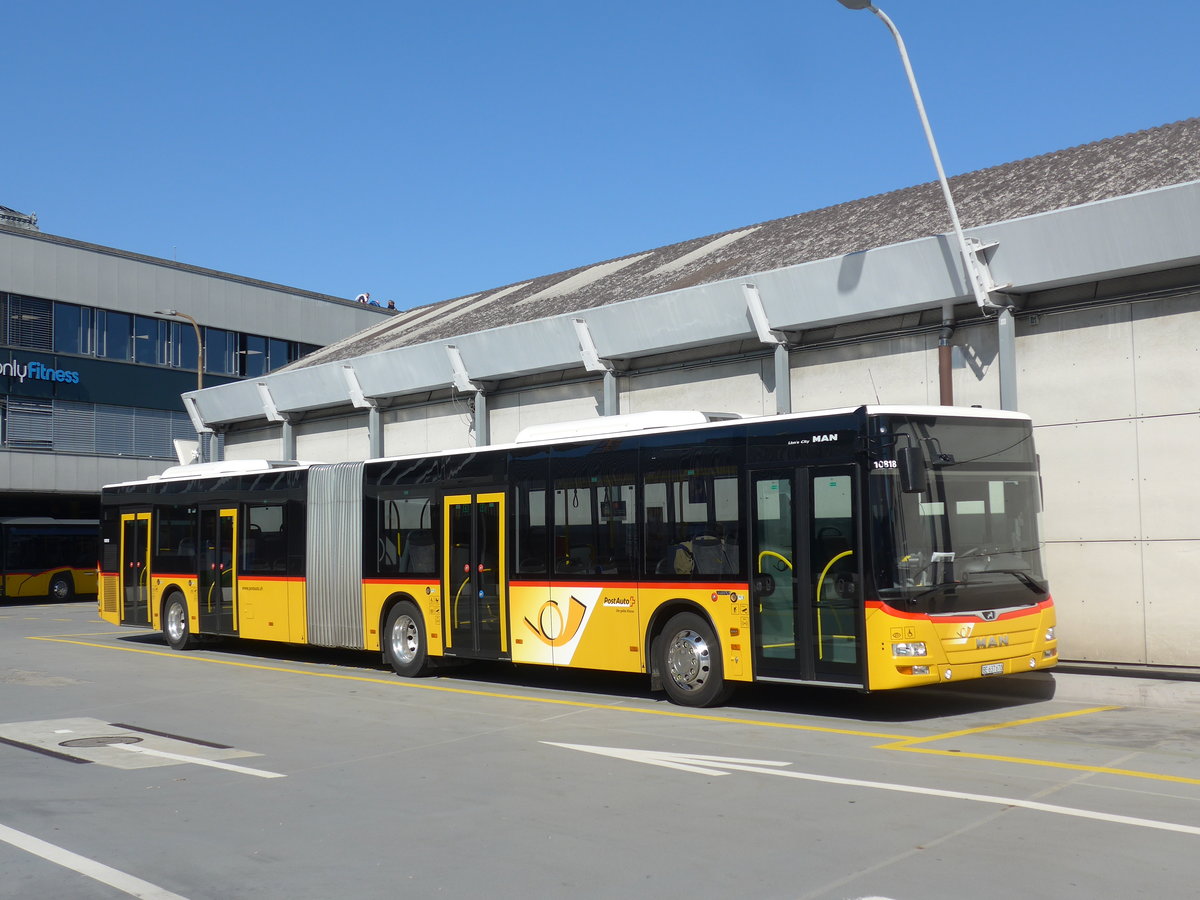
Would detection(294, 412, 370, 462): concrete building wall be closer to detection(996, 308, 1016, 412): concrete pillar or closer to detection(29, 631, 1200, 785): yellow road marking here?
detection(29, 631, 1200, 785): yellow road marking

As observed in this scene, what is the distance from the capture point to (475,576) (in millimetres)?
16281

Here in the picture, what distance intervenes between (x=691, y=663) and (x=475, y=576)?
3913 mm

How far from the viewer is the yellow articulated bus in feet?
38.7

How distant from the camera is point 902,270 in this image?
16.7 metres

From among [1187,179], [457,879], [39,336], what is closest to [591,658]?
[457,879]

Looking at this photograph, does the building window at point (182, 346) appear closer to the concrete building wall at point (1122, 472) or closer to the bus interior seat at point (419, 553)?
the bus interior seat at point (419, 553)

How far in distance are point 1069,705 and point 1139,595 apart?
6.23 ft

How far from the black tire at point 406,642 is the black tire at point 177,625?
6.17 metres

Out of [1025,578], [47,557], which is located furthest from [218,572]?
[47,557]

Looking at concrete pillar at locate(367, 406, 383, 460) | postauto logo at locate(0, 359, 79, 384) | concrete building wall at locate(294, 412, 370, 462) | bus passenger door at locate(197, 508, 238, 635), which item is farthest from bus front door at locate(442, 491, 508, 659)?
postauto logo at locate(0, 359, 79, 384)

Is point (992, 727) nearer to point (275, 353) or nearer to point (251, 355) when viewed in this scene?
point (251, 355)

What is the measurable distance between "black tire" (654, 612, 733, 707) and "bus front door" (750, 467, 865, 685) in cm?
72

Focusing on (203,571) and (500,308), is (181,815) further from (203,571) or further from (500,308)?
(500,308)

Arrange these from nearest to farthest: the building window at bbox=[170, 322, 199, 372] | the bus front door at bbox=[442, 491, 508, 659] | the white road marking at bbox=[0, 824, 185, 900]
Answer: the white road marking at bbox=[0, 824, 185, 900] → the bus front door at bbox=[442, 491, 508, 659] → the building window at bbox=[170, 322, 199, 372]
